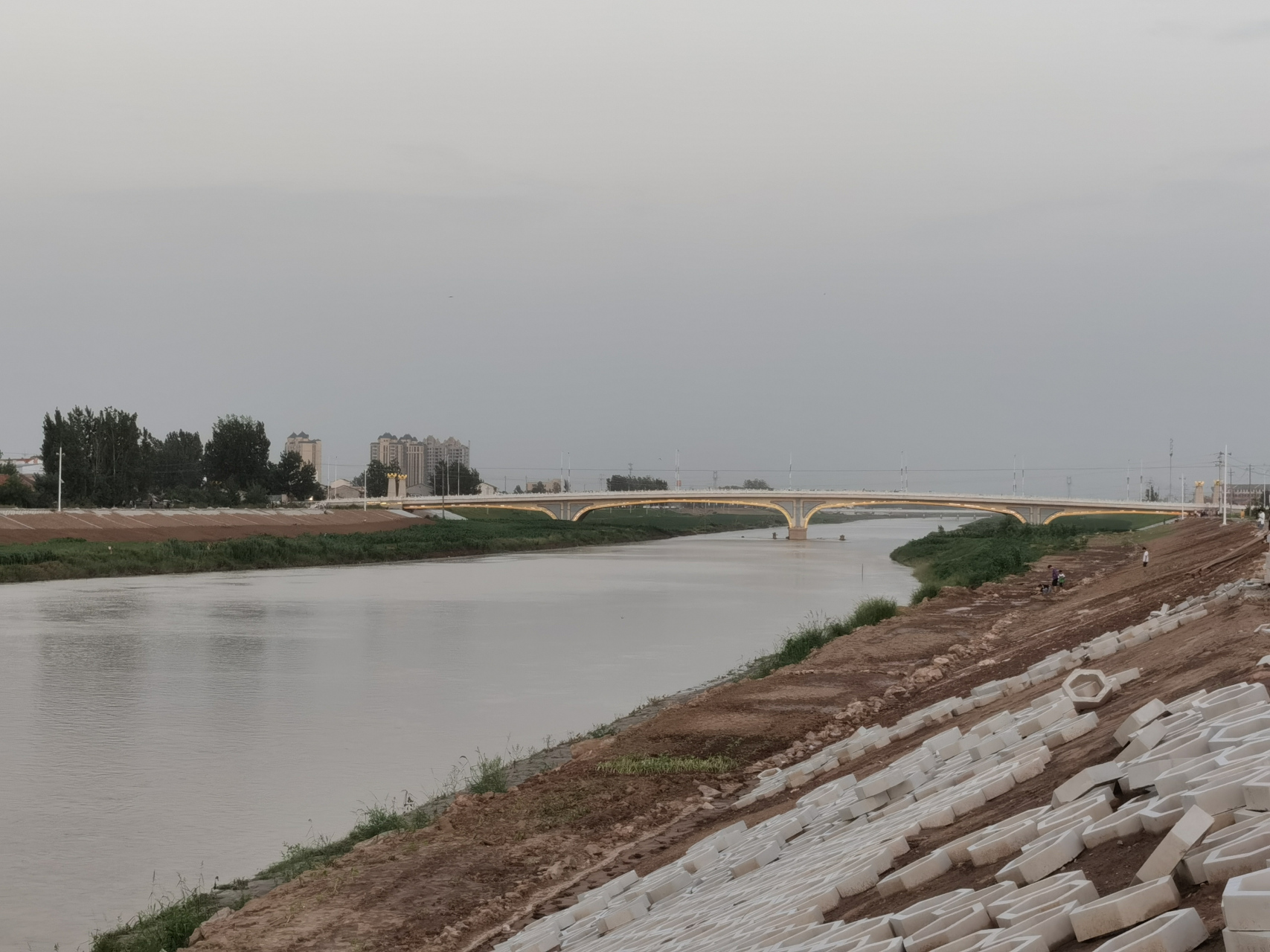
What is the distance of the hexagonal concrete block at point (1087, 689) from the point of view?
8.53 meters

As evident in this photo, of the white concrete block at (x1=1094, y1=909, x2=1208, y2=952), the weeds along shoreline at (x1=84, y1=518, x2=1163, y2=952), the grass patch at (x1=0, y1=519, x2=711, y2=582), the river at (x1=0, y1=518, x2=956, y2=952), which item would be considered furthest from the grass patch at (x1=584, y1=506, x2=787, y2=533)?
the white concrete block at (x1=1094, y1=909, x2=1208, y2=952)

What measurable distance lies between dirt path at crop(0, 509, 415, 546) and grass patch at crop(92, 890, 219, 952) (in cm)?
5154

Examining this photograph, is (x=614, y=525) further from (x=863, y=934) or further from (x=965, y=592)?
(x=863, y=934)

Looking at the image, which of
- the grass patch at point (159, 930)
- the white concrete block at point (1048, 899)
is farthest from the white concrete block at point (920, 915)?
the grass patch at point (159, 930)

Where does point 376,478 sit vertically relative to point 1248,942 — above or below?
above

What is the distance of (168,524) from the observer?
6862 centimetres

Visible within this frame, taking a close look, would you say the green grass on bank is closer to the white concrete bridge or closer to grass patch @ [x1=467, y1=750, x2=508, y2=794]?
the white concrete bridge

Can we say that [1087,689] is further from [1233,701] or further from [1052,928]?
[1052,928]

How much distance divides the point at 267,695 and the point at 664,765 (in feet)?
34.9

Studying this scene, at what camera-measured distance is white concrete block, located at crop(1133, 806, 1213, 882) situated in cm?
386

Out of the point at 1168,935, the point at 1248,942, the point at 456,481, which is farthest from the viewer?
the point at 456,481

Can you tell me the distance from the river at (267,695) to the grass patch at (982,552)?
2.91 m

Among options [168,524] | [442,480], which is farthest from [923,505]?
[442,480]

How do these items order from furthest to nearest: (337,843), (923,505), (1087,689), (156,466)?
1. (156,466)
2. (923,505)
3. (337,843)
4. (1087,689)
